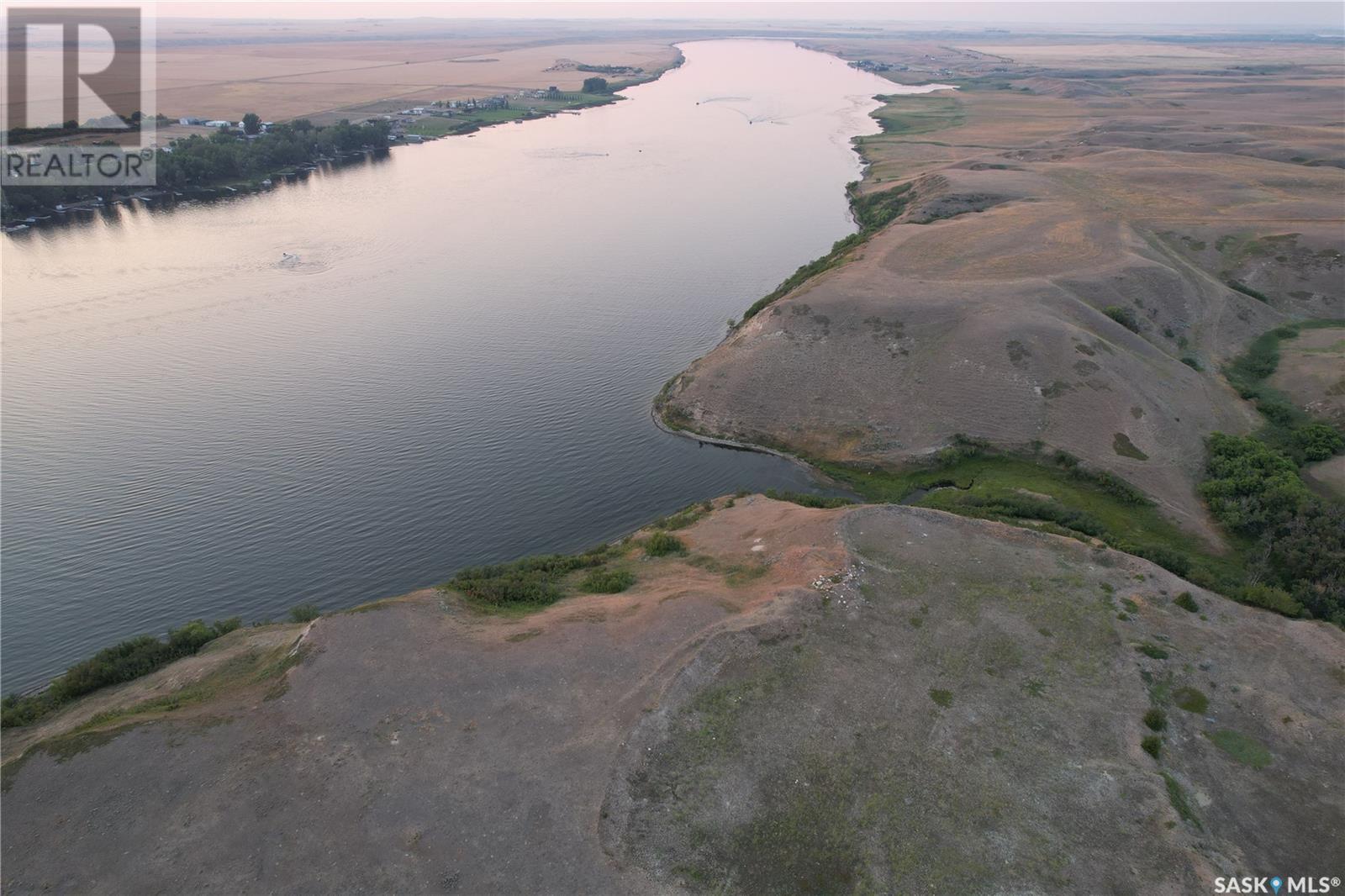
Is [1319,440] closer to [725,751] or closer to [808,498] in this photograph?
[808,498]

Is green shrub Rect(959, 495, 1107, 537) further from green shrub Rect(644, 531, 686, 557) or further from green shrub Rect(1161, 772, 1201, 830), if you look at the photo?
green shrub Rect(1161, 772, 1201, 830)

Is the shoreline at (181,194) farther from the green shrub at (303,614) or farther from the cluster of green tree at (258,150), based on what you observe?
the green shrub at (303,614)

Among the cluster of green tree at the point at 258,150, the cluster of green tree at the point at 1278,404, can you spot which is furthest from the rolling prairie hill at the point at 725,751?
the cluster of green tree at the point at 258,150

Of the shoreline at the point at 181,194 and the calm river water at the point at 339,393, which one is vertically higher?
the shoreline at the point at 181,194

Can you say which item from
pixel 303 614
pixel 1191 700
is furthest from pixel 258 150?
pixel 1191 700

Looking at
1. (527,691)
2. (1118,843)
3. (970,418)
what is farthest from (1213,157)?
(527,691)
